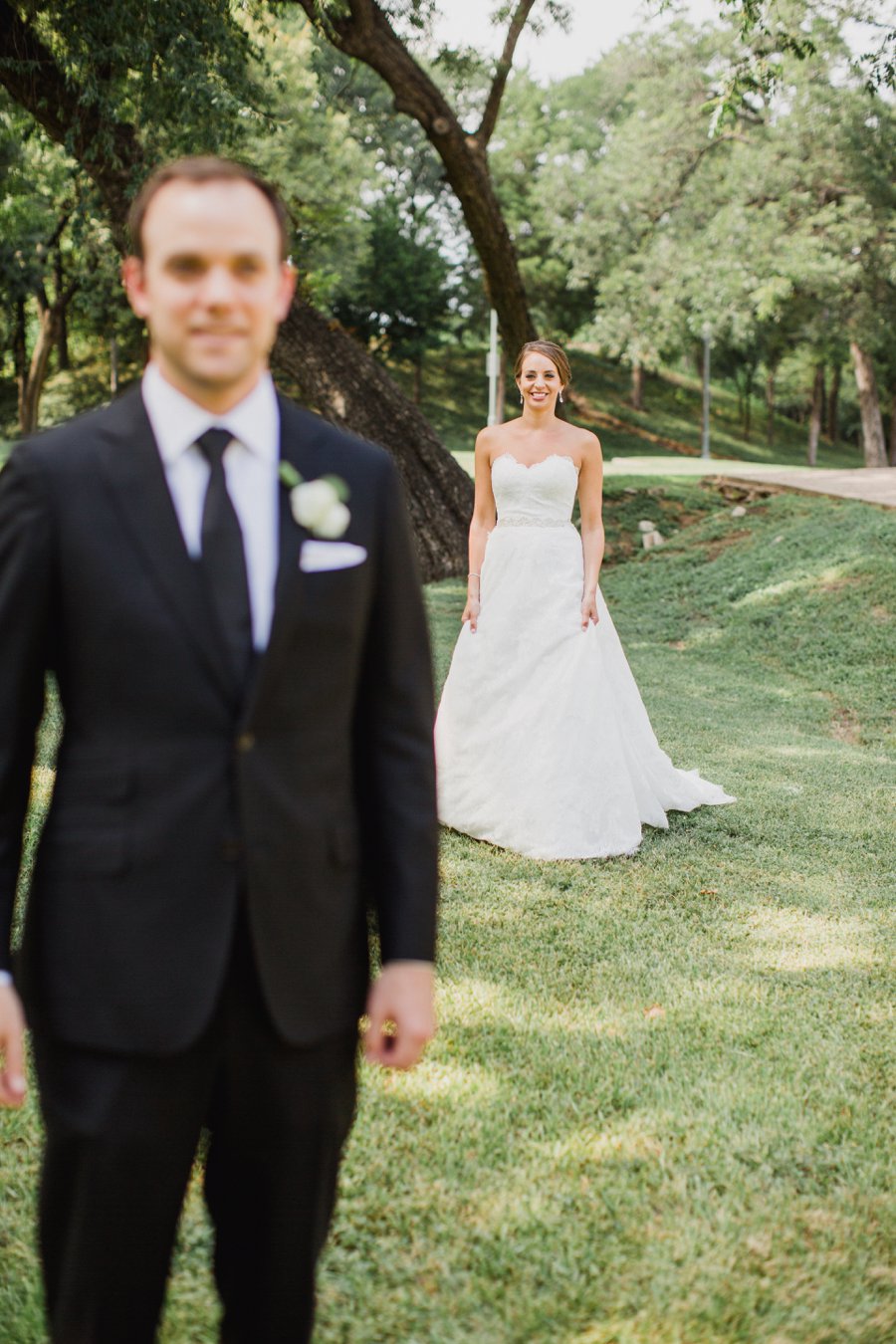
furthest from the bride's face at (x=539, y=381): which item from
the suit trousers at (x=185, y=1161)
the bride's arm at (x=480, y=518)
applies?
the suit trousers at (x=185, y=1161)

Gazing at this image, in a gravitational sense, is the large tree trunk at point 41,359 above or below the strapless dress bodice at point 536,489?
above

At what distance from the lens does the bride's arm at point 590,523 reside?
21.4 ft

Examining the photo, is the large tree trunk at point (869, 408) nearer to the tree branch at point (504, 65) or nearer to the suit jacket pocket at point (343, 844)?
the tree branch at point (504, 65)

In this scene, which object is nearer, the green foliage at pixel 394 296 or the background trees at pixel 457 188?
the background trees at pixel 457 188

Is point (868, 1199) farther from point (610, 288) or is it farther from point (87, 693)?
point (610, 288)

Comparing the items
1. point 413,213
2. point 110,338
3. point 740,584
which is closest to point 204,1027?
point 740,584

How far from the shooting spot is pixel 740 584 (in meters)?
15.0

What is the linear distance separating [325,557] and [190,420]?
0.28m

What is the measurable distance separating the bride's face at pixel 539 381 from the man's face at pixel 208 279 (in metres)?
4.86

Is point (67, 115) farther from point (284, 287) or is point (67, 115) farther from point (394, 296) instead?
point (394, 296)

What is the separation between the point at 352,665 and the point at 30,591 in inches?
18.8

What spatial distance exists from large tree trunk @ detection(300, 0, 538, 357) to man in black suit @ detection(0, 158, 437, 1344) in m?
11.5

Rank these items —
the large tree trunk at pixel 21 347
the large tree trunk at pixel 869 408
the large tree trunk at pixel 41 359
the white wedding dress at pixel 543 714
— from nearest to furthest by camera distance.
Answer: the white wedding dress at pixel 543 714 → the large tree trunk at pixel 41 359 → the large tree trunk at pixel 869 408 → the large tree trunk at pixel 21 347

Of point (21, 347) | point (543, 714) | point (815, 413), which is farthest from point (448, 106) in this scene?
point (815, 413)
